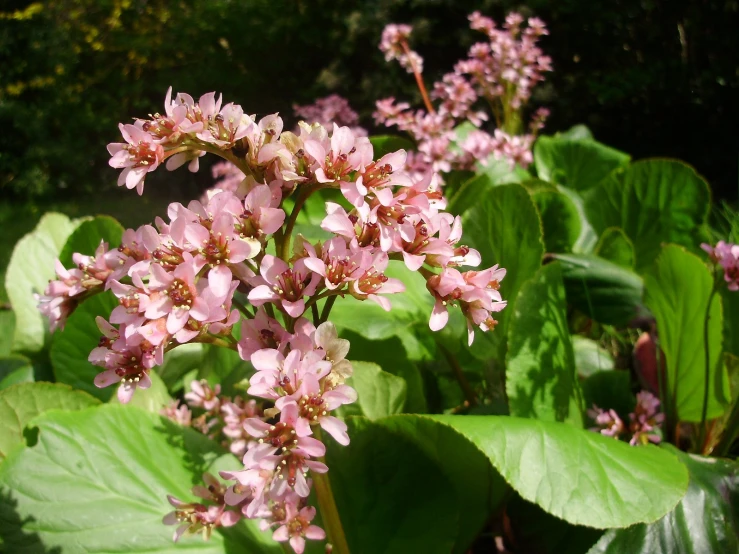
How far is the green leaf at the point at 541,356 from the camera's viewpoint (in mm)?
951

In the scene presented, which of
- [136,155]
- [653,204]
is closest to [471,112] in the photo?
[653,204]

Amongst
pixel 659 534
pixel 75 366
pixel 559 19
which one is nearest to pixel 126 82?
pixel 559 19

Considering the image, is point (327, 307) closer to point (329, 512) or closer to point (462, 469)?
point (329, 512)

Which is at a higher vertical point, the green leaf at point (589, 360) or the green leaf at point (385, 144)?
the green leaf at point (385, 144)

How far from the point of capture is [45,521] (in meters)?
0.82

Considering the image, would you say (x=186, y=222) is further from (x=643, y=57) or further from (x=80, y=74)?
(x=80, y=74)

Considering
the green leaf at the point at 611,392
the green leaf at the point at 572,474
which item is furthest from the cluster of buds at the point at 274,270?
the green leaf at the point at 611,392

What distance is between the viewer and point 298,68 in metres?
4.58

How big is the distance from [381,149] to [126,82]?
4.99 metres

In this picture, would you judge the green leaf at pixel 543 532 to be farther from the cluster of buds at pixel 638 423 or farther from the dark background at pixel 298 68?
the dark background at pixel 298 68

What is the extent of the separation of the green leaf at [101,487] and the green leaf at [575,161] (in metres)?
1.65

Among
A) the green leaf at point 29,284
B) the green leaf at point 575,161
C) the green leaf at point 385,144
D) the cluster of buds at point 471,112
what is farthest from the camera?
the green leaf at point 575,161

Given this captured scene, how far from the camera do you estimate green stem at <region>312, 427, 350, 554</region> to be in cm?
71

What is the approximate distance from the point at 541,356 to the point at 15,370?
1090 mm
